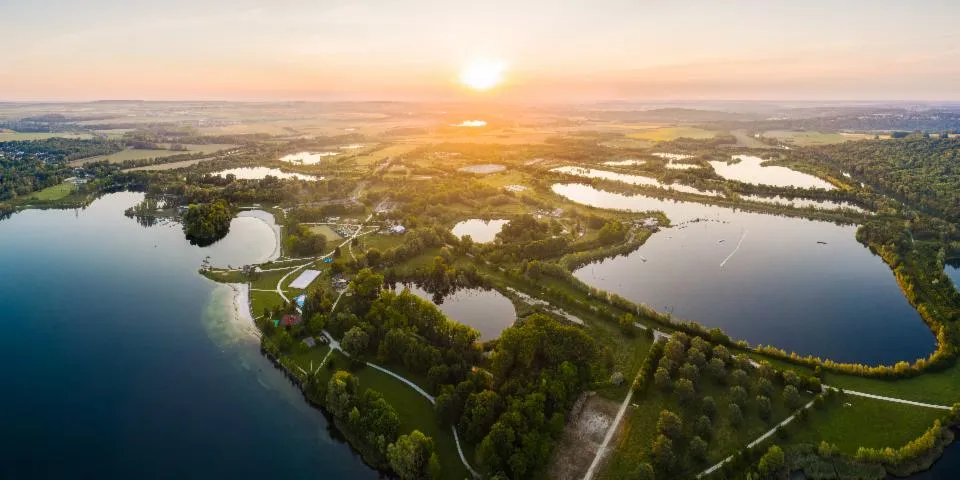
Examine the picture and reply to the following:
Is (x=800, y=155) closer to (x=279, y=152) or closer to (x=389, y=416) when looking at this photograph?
(x=389, y=416)

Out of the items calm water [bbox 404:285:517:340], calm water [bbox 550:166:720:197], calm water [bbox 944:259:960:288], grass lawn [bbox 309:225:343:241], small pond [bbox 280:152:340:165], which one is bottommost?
calm water [bbox 404:285:517:340]

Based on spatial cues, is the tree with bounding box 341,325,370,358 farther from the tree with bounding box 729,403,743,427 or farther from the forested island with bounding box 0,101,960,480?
the tree with bounding box 729,403,743,427

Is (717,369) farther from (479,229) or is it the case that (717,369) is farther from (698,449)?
(479,229)

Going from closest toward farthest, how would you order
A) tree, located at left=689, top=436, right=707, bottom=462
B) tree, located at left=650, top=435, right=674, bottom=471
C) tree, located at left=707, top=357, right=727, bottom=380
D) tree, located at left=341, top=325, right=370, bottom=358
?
tree, located at left=650, top=435, right=674, bottom=471, tree, located at left=689, top=436, right=707, bottom=462, tree, located at left=707, top=357, right=727, bottom=380, tree, located at left=341, top=325, right=370, bottom=358

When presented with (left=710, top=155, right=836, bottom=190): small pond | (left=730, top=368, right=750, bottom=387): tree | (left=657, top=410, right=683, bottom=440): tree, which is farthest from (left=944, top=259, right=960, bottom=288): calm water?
(left=657, top=410, right=683, bottom=440): tree

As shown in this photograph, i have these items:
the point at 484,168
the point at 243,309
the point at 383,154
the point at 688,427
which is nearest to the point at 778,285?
the point at 688,427

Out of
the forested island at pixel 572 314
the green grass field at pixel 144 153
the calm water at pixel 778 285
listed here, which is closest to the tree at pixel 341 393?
the forested island at pixel 572 314
